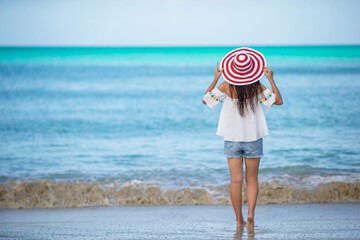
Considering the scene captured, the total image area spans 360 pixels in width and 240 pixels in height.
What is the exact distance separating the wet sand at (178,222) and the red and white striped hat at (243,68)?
4.02 ft

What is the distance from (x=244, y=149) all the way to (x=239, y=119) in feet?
0.80

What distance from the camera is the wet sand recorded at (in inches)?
156

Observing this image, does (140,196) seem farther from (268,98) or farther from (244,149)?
(268,98)

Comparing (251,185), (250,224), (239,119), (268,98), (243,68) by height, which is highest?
(243,68)

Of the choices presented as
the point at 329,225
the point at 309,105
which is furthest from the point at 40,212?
the point at 309,105

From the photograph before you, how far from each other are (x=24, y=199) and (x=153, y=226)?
82.9 inches

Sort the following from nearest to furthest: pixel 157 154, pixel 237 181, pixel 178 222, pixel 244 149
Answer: pixel 244 149, pixel 237 181, pixel 178 222, pixel 157 154

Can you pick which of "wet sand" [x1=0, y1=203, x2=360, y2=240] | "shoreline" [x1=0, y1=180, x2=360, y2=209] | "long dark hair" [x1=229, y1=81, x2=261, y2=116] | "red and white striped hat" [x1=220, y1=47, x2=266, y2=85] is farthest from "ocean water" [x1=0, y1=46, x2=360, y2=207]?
"red and white striped hat" [x1=220, y1=47, x2=266, y2=85]

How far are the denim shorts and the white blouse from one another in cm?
4

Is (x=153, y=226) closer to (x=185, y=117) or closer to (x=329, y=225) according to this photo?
(x=329, y=225)

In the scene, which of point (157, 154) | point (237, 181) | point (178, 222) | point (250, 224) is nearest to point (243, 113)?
point (237, 181)

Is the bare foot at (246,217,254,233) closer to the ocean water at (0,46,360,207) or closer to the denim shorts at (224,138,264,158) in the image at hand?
the denim shorts at (224,138,264,158)

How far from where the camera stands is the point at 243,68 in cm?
380

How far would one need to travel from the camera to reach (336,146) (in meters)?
9.91
